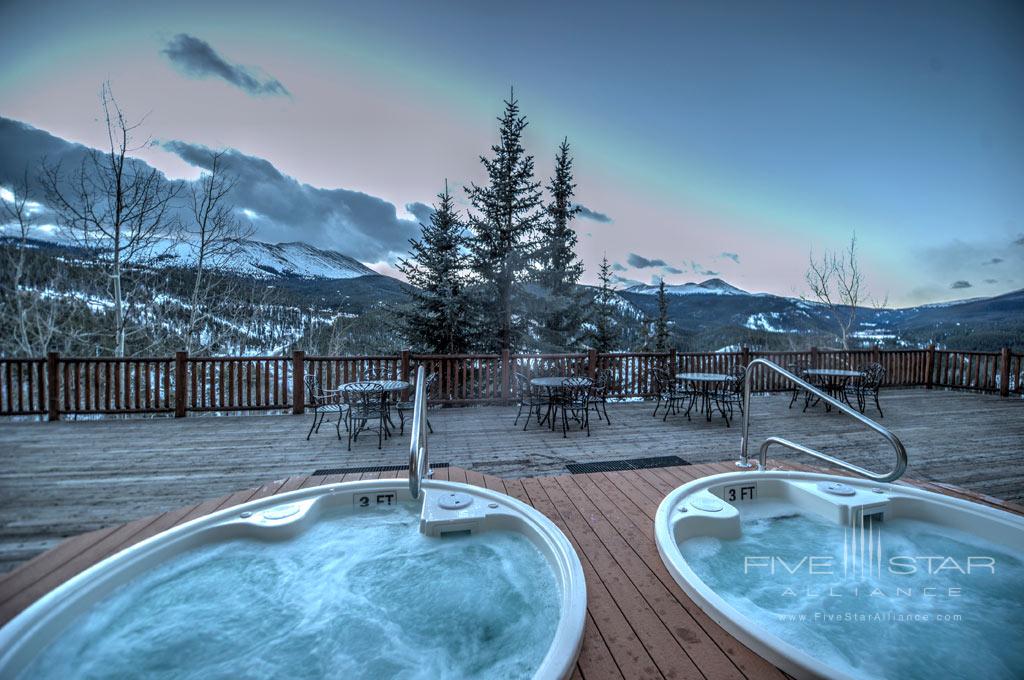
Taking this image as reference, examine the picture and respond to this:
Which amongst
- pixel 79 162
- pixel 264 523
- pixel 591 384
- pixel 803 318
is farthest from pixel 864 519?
pixel 803 318

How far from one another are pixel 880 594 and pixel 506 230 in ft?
36.9

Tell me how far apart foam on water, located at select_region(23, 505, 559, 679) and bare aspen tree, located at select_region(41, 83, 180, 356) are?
8.56m

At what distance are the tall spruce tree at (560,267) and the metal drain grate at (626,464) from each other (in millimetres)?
8927

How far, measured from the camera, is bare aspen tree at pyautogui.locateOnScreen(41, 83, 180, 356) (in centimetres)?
799

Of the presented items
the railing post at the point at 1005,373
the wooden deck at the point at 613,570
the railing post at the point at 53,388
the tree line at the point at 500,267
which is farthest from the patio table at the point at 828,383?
the railing post at the point at 53,388

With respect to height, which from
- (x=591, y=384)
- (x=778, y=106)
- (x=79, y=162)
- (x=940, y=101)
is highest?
(x=940, y=101)

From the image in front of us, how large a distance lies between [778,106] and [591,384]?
311 inches

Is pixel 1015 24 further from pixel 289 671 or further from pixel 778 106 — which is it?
pixel 289 671

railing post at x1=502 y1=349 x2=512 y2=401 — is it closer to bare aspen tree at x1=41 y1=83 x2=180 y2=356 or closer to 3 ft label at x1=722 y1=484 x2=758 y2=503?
3 ft label at x1=722 y1=484 x2=758 y2=503

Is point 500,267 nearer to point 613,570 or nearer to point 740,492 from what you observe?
point 740,492

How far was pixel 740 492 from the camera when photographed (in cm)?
292

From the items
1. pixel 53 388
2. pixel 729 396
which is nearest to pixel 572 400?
pixel 729 396

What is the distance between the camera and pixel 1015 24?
336 inches

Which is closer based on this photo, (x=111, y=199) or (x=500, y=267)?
(x=111, y=199)
